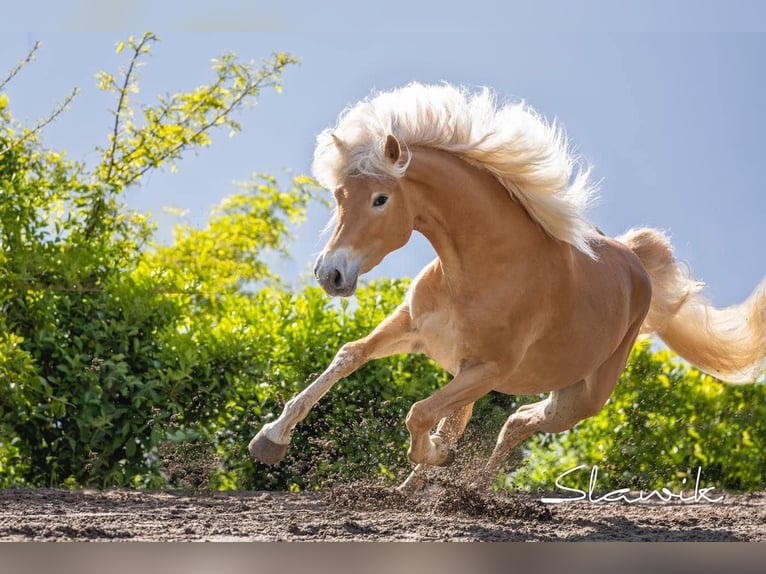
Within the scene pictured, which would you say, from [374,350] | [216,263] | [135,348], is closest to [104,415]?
[135,348]

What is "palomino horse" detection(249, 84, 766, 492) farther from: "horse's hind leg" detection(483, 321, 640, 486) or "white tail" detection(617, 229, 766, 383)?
"white tail" detection(617, 229, 766, 383)

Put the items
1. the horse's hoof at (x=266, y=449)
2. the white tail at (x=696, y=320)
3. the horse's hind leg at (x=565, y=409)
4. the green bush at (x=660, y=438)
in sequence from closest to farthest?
the horse's hoof at (x=266, y=449), the horse's hind leg at (x=565, y=409), the white tail at (x=696, y=320), the green bush at (x=660, y=438)

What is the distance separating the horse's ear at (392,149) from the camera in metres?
3.64

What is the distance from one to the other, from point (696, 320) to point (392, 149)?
2433 mm

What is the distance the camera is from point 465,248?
3.89 metres

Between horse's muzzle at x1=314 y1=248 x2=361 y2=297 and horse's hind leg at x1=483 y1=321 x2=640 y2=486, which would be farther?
horse's hind leg at x1=483 y1=321 x2=640 y2=486

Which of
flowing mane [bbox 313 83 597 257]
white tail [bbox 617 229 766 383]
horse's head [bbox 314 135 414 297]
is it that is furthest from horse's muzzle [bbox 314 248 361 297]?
white tail [bbox 617 229 766 383]

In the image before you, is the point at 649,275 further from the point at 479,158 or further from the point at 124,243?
the point at 124,243

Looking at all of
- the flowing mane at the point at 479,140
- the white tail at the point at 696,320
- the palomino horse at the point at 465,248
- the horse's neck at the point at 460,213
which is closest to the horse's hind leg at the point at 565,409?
the palomino horse at the point at 465,248

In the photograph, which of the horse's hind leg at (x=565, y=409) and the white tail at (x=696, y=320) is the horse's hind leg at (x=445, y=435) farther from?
the white tail at (x=696, y=320)

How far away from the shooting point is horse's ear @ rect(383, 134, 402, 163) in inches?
143

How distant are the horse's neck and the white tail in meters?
1.51

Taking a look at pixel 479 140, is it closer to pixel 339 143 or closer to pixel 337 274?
pixel 339 143

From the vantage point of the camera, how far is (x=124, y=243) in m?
6.55
